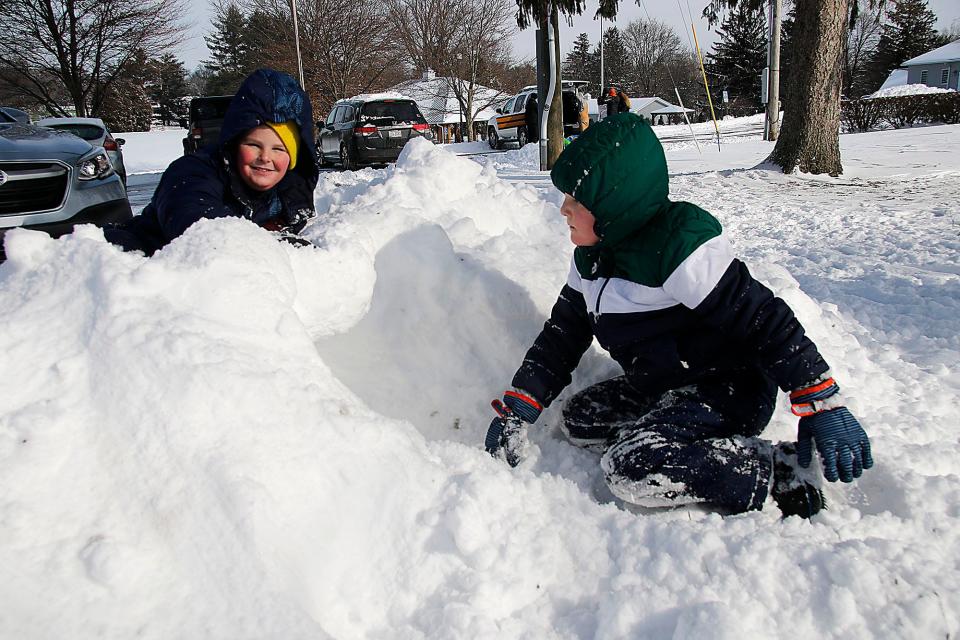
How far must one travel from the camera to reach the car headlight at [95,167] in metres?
5.07

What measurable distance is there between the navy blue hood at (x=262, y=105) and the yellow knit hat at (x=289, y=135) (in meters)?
0.02

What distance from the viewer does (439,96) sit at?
33.7m

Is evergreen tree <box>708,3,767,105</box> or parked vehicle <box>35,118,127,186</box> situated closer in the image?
parked vehicle <box>35,118,127,186</box>

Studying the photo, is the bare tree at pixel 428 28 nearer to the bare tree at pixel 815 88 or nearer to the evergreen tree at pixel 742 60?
the evergreen tree at pixel 742 60

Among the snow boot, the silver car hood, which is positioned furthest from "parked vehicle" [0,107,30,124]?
the snow boot

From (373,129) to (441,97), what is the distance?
20542 mm

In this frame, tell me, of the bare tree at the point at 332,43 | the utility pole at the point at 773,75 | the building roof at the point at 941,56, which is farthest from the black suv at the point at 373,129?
the building roof at the point at 941,56

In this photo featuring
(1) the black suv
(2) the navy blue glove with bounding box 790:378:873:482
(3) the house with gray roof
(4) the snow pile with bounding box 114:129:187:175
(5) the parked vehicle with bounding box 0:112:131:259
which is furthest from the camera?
→ (3) the house with gray roof

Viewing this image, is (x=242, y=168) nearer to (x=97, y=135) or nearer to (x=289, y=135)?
(x=289, y=135)

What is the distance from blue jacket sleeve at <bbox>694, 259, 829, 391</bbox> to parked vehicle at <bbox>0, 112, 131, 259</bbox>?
4.86 m

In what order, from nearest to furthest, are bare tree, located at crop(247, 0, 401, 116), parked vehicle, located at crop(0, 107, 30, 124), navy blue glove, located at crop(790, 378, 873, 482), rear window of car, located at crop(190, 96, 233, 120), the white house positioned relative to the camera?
navy blue glove, located at crop(790, 378, 873, 482) < parked vehicle, located at crop(0, 107, 30, 124) < rear window of car, located at crop(190, 96, 233, 120) < bare tree, located at crop(247, 0, 401, 116) < the white house

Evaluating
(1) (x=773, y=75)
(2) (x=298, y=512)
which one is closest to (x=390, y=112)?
(1) (x=773, y=75)

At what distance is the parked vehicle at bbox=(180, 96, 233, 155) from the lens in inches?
547

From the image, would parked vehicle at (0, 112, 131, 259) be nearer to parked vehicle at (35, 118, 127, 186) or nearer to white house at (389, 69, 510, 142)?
parked vehicle at (35, 118, 127, 186)
